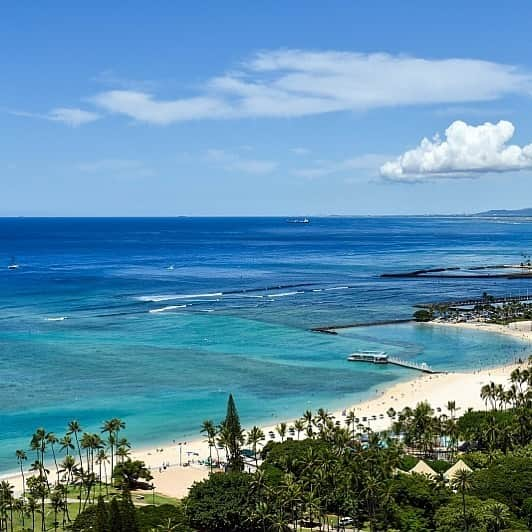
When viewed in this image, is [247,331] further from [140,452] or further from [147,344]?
[140,452]

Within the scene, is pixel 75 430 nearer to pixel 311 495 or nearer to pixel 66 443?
pixel 66 443

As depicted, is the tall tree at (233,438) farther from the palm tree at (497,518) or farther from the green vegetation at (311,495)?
the palm tree at (497,518)

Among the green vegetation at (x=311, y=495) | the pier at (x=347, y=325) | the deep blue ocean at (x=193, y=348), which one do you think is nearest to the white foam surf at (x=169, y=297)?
the deep blue ocean at (x=193, y=348)

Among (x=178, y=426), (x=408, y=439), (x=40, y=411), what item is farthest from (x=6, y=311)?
(x=408, y=439)

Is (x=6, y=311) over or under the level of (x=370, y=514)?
over

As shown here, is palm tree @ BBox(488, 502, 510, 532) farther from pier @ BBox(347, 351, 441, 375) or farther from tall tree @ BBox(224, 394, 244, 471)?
pier @ BBox(347, 351, 441, 375)

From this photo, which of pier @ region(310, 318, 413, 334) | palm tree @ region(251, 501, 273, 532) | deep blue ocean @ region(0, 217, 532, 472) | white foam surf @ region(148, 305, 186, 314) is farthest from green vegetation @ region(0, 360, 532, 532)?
white foam surf @ region(148, 305, 186, 314)
